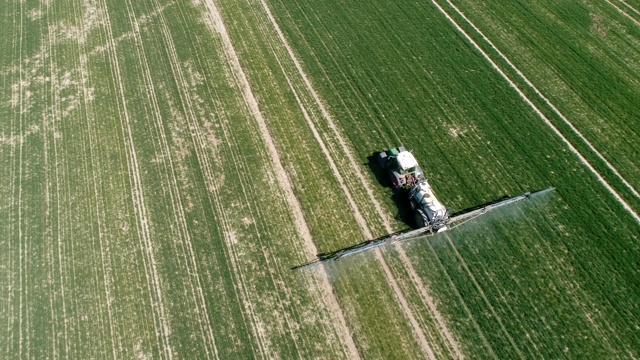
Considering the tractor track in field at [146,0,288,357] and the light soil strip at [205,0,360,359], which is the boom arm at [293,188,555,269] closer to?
the light soil strip at [205,0,360,359]

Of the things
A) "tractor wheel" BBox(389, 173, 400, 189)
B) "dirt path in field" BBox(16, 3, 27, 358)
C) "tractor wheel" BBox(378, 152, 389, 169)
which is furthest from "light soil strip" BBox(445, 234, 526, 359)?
"dirt path in field" BBox(16, 3, 27, 358)

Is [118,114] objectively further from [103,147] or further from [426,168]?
[426,168]

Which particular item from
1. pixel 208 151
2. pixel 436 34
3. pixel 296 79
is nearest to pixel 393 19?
pixel 436 34

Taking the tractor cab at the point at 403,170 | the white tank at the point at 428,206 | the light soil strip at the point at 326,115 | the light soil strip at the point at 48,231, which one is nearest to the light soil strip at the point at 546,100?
the tractor cab at the point at 403,170

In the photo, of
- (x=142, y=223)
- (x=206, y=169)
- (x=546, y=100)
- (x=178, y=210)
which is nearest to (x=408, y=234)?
(x=206, y=169)

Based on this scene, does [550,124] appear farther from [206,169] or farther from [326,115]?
[206,169]

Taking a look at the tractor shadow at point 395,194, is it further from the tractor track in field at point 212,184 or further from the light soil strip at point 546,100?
the light soil strip at point 546,100
